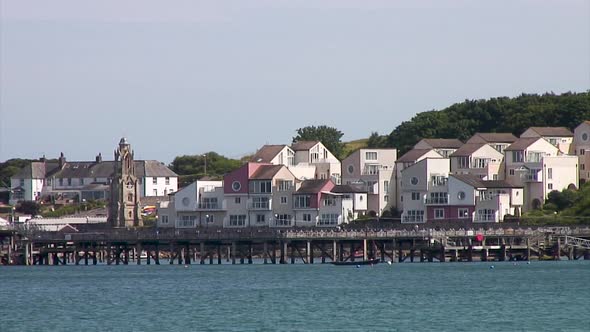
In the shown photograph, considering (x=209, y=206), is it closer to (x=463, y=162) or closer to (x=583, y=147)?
(x=463, y=162)

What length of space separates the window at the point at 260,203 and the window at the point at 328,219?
492 centimetres

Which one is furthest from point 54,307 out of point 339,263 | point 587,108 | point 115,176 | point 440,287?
point 587,108

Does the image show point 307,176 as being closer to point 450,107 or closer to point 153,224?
point 153,224

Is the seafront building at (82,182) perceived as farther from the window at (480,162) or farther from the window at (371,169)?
the window at (480,162)

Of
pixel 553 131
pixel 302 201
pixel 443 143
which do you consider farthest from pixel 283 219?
pixel 553 131

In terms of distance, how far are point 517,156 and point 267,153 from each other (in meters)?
24.4

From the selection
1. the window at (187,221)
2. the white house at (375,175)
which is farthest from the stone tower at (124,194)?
the white house at (375,175)

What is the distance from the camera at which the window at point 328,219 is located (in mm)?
143500

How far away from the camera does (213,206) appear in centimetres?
14675

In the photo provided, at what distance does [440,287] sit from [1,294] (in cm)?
2514

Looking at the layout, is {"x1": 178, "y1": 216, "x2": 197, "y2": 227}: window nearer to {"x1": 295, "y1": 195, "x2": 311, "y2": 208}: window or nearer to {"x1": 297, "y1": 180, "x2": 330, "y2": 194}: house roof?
{"x1": 295, "y1": 195, "x2": 311, "y2": 208}: window

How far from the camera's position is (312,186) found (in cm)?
14475

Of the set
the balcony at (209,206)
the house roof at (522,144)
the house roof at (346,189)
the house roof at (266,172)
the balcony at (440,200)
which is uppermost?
the house roof at (522,144)

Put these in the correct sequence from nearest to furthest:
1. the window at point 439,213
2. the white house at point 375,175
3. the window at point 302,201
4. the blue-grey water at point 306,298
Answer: the blue-grey water at point 306,298
the window at point 439,213
the window at point 302,201
the white house at point 375,175
